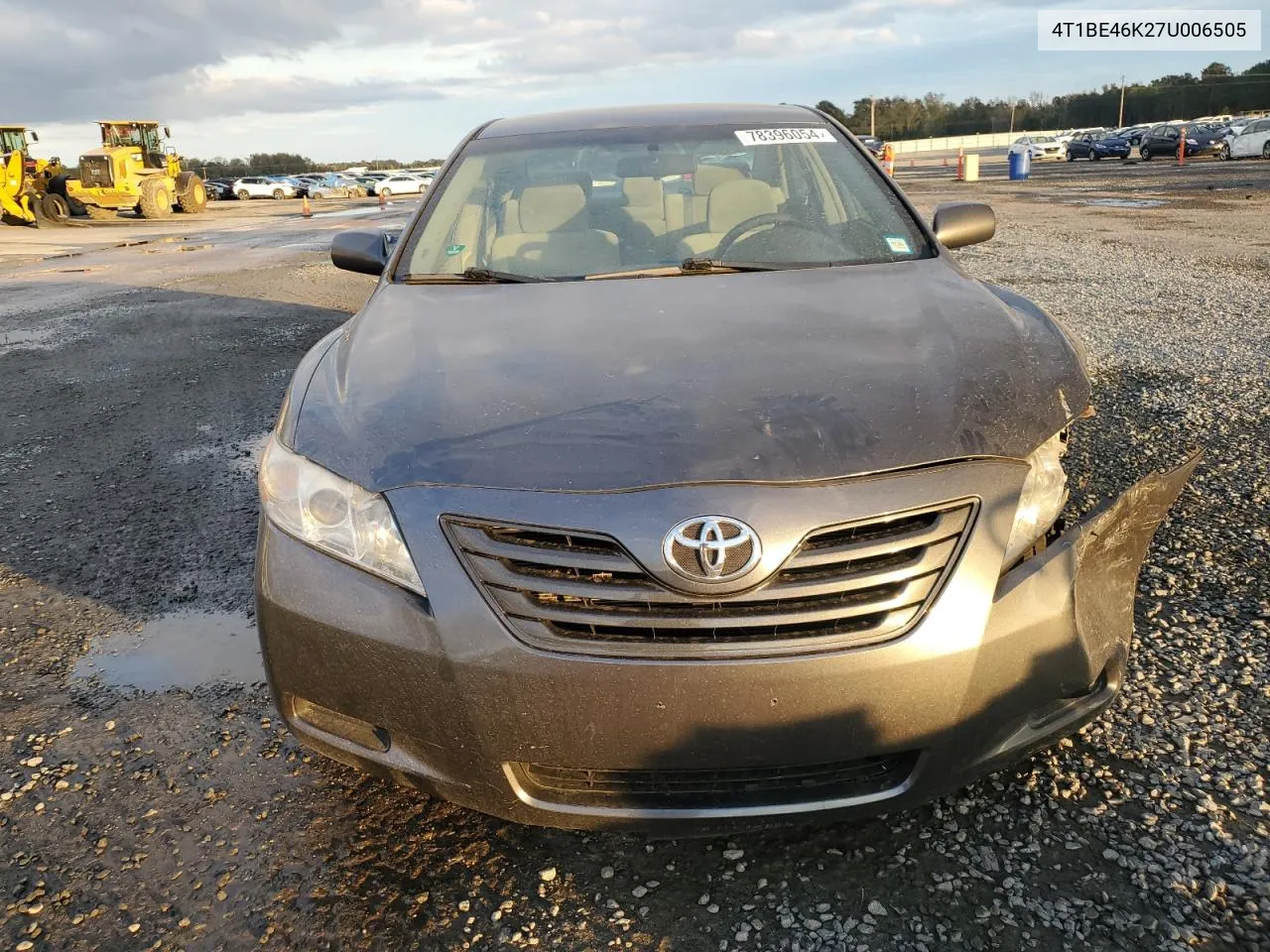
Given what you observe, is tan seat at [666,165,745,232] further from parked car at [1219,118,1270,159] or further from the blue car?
the blue car

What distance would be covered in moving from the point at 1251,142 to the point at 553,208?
1391 inches

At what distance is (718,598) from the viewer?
1.62 meters

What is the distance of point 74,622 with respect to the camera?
10.3ft

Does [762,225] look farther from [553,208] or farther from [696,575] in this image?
[696,575]

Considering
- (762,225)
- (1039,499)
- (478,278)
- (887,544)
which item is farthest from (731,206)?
(887,544)

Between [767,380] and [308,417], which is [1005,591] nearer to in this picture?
[767,380]

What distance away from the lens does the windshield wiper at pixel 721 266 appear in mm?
2893

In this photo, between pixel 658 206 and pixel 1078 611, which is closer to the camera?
pixel 1078 611

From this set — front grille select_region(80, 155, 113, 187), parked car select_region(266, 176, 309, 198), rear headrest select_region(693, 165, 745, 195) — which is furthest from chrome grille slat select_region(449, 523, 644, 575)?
parked car select_region(266, 176, 309, 198)

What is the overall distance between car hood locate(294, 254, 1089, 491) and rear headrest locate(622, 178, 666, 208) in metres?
0.63

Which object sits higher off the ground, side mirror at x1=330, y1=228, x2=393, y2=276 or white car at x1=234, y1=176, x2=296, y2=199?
white car at x1=234, y1=176, x2=296, y2=199

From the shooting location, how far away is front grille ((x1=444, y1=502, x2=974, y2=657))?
163 centimetres

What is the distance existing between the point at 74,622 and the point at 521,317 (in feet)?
6.29

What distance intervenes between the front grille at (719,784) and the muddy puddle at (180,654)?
134 cm
